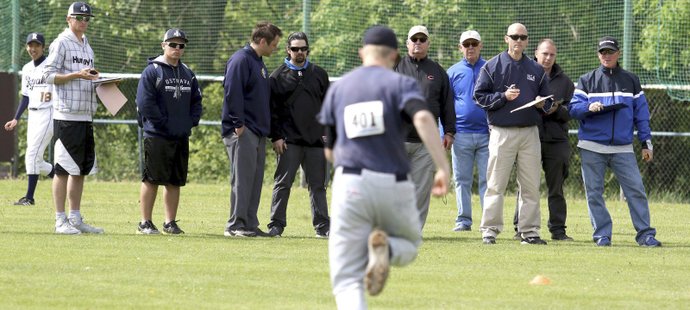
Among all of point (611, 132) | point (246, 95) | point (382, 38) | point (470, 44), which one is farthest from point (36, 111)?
point (382, 38)

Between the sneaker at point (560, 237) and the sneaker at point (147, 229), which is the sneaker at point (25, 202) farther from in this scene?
the sneaker at point (560, 237)

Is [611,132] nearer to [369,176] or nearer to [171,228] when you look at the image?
[171,228]

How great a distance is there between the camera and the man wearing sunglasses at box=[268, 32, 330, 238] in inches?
563

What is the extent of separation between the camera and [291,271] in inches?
432

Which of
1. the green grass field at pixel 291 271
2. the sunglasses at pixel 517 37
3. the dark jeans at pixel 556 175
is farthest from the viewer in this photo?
the dark jeans at pixel 556 175

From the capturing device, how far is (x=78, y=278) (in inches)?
407

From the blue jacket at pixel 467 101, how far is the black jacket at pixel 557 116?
1788mm

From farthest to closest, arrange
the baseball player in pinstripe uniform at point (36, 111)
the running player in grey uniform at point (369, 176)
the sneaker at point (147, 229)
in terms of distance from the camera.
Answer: the baseball player in pinstripe uniform at point (36, 111) → the sneaker at point (147, 229) → the running player in grey uniform at point (369, 176)

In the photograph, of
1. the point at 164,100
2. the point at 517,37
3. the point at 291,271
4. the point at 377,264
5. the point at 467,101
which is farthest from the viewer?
the point at 467,101

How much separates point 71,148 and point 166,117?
1.00 m

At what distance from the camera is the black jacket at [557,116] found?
577 inches

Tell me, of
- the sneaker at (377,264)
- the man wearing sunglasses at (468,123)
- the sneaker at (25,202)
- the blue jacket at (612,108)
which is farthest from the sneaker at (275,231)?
the sneaker at (377,264)

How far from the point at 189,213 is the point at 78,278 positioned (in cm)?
753

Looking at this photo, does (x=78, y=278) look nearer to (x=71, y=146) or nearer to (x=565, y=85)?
(x=71, y=146)
